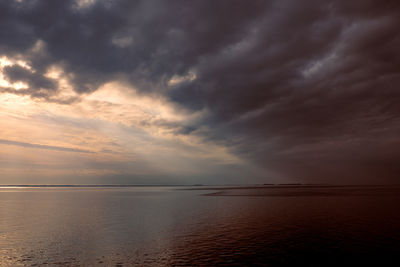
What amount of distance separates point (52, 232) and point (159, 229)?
17327 mm

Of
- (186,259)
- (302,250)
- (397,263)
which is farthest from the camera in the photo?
(302,250)

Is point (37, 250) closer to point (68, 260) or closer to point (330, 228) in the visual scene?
point (68, 260)

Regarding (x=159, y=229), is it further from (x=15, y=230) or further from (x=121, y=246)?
(x=15, y=230)

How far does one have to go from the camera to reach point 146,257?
28031 millimetres

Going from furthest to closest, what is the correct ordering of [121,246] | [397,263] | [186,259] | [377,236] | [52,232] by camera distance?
[52,232] < [377,236] < [121,246] < [186,259] < [397,263]

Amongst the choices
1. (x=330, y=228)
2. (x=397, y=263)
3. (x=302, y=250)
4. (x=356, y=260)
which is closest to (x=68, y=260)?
(x=302, y=250)

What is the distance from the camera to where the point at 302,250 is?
3006cm

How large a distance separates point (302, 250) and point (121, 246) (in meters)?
22.4

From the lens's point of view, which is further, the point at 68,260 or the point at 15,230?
the point at 15,230

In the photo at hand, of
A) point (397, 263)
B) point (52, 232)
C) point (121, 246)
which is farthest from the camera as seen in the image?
point (52, 232)

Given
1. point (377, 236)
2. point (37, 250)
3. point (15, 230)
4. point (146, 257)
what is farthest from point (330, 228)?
point (15, 230)

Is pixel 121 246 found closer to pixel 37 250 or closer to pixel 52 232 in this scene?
pixel 37 250

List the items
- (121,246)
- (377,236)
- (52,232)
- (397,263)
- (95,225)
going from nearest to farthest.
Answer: (397,263), (121,246), (377,236), (52,232), (95,225)

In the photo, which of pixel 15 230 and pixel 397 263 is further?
pixel 15 230
